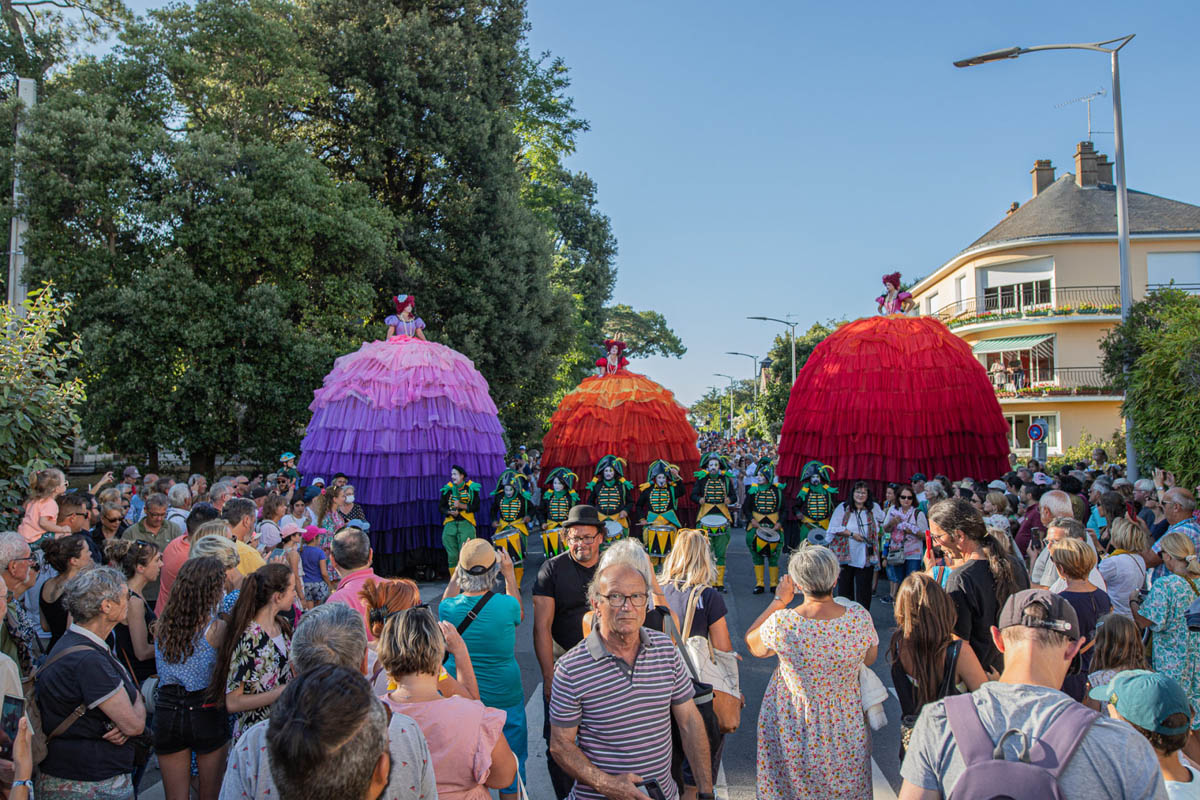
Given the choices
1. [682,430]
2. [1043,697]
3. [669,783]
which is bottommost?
[669,783]

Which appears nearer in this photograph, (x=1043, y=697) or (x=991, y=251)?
(x=1043, y=697)

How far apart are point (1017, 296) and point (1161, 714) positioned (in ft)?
107

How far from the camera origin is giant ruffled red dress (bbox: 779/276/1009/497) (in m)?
11.4

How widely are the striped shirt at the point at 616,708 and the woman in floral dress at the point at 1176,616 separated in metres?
3.30

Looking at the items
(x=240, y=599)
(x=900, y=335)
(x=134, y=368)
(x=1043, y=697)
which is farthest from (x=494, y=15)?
(x=1043, y=697)

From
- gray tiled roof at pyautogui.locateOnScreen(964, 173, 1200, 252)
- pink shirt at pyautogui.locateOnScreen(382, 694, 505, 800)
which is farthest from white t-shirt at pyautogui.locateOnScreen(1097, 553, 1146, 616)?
gray tiled roof at pyautogui.locateOnScreen(964, 173, 1200, 252)

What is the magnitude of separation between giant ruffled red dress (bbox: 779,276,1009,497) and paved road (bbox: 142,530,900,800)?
86.4 inches

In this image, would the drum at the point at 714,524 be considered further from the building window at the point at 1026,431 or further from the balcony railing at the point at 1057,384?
the building window at the point at 1026,431

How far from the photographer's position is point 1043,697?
2328 millimetres

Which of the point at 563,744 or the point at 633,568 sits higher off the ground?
the point at 633,568

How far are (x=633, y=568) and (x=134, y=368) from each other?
14.0 meters

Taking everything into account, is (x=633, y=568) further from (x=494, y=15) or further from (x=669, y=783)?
(x=494, y=15)

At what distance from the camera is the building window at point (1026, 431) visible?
1228 inches

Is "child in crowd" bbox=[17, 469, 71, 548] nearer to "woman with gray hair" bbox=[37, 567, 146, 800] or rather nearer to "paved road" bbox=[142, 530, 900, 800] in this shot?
"paved road" bbox=[142, 530, 900, 800]
